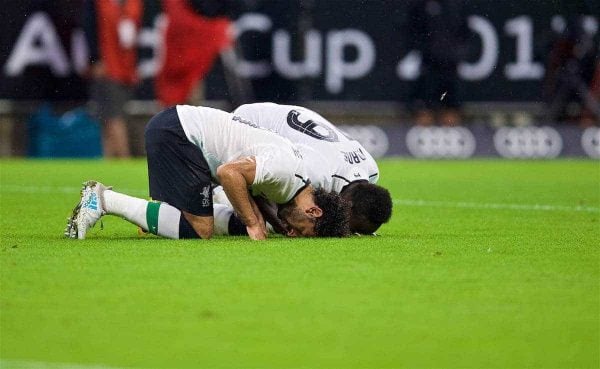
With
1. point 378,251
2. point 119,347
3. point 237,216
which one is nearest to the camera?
point 119,347

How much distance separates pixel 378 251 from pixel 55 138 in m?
13.7

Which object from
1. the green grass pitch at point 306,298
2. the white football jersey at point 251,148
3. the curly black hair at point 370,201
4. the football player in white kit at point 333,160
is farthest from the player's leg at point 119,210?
the curly black hair at point 370,201

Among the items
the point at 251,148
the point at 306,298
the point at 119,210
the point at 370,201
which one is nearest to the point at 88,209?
the point at 119,210

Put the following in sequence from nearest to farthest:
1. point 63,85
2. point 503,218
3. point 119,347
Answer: point 119,347
point 503,218
point 63,85

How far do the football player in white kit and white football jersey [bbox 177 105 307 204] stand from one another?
343 millimetres

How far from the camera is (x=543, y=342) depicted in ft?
19.6

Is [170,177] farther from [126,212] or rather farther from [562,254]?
[562,254]

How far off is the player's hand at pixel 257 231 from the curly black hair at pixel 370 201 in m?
0.59

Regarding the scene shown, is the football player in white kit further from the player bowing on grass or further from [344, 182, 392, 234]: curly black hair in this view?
the player bowing on grass

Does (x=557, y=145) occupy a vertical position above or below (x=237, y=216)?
below

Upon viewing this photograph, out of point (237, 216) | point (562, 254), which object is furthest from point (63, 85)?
point (562, 254)

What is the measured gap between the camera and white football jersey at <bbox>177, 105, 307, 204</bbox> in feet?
29.5

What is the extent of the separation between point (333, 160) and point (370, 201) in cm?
39

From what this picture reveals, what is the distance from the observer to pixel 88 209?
369 inches
